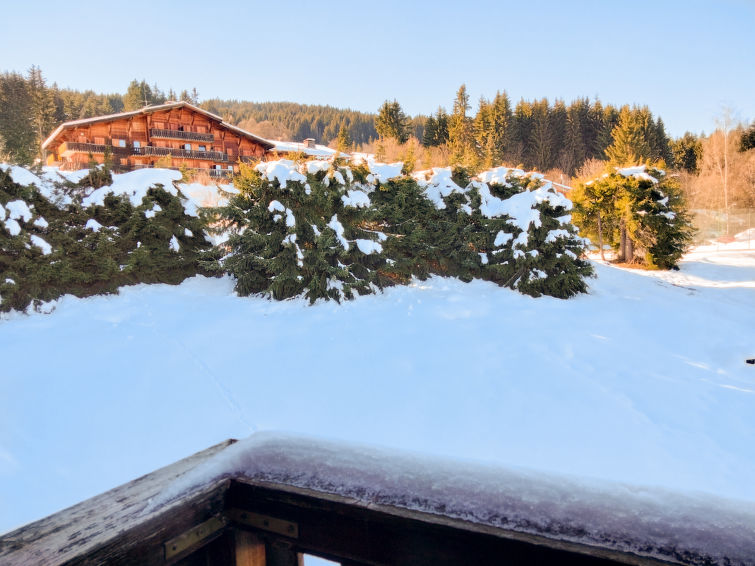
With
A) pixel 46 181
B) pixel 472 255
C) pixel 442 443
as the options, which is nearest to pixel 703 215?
pixel 472 255

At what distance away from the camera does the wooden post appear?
106 cm

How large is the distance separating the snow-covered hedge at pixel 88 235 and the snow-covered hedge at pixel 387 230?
1190 mm

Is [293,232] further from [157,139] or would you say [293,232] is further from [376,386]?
[157,139]

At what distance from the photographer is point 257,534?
104cm

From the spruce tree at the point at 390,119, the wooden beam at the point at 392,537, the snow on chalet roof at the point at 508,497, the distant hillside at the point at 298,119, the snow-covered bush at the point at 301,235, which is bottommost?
the wooden beam at the point at 392,537

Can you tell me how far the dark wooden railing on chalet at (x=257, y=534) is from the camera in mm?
823

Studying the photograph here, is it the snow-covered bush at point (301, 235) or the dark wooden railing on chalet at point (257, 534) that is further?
the snow-covered bush at point (301, 235)

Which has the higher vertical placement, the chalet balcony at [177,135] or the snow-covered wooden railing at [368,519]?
the chalet balcony at [177,135]

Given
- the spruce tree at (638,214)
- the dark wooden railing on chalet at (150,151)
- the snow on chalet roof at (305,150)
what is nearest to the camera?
the snow on chalet roof at (305,150)

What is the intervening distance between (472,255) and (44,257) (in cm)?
874

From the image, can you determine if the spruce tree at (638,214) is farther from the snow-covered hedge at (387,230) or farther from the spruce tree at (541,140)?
the spruce tree at (541,140)

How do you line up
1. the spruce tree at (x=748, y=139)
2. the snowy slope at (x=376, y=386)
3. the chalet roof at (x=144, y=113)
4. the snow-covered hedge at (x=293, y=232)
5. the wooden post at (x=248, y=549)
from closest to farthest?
the wooden post at (x=248, y=549)
the snowy slope at (x=376, y=386)
the snow-covered hedge at (x=293, y=232)
the chalet roof at (x=144, y=113)
the spruce tree at (x=748, y=139)

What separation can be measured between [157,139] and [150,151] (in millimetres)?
2019

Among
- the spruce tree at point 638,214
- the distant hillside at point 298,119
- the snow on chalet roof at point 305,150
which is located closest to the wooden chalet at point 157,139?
the snow on chalet roof at point 305,150
